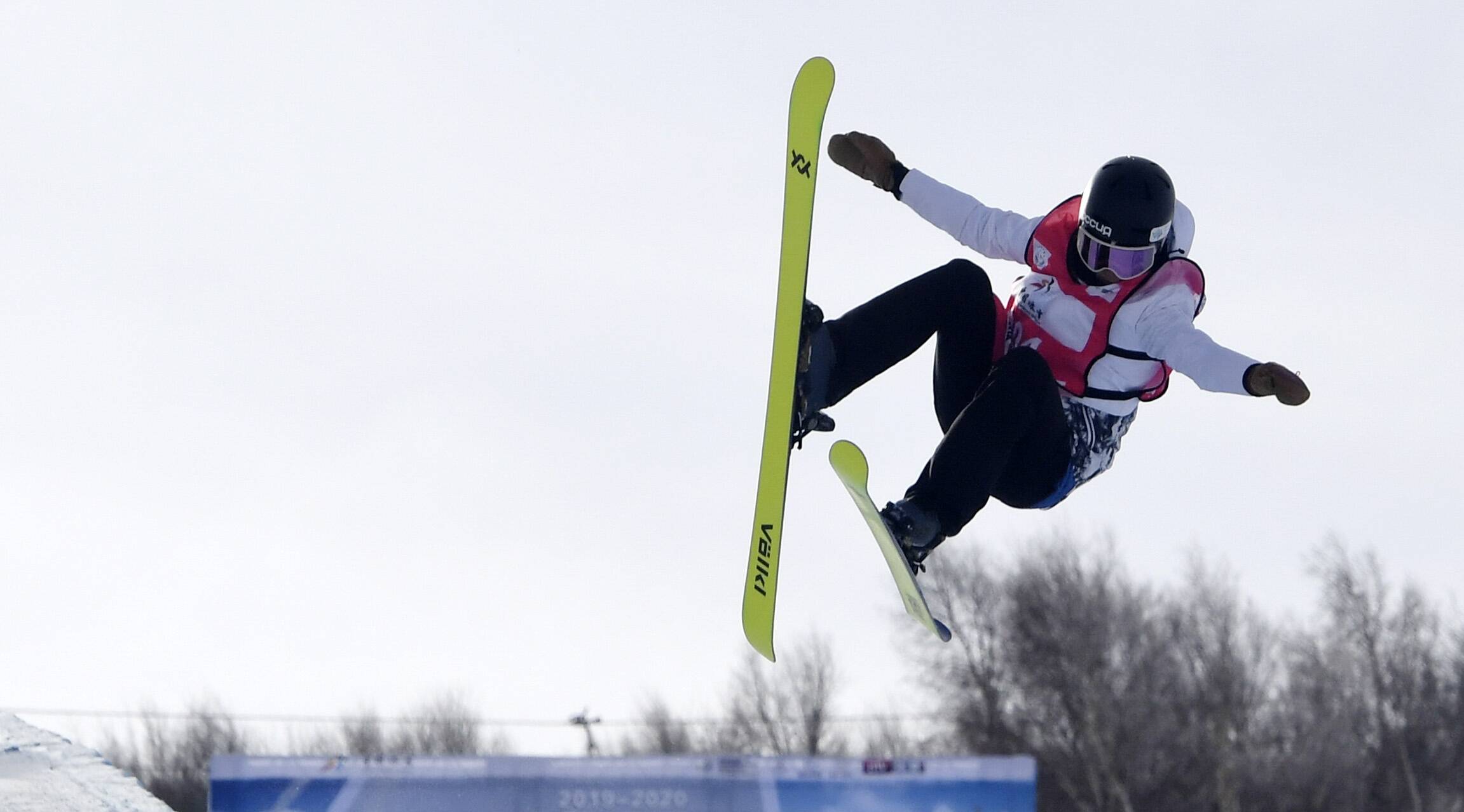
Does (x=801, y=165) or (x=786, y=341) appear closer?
(x=786, y=341)

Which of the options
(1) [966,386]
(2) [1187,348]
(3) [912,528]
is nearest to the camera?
A: (2) [1187,348]

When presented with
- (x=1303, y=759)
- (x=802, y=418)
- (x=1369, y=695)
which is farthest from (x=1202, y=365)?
(x=1369, y=695)

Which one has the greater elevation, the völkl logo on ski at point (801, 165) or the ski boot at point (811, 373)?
the völkl logo on ski at point (801, 165)

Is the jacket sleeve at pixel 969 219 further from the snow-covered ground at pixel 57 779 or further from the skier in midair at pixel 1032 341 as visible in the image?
the snow-covered ground at pixel 57 779

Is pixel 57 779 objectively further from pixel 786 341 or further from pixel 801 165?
pixel 801 165

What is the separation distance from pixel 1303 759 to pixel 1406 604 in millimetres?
6281

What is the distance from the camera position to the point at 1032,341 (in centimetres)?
516

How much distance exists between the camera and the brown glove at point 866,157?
533cm

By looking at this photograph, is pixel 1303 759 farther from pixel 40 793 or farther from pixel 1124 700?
pixel 40 793

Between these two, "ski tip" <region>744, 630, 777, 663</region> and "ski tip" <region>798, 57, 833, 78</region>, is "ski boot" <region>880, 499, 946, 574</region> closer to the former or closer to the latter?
"ski tip" <region>744, 630, 777, 663</region>

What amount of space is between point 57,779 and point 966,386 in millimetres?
3093

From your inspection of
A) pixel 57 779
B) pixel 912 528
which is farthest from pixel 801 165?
pixel 57 779

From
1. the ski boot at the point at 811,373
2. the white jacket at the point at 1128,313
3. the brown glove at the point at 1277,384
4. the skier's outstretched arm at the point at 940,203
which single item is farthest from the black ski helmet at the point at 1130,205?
the ski boot at the point at 811,373

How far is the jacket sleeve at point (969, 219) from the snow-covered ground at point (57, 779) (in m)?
2.99
